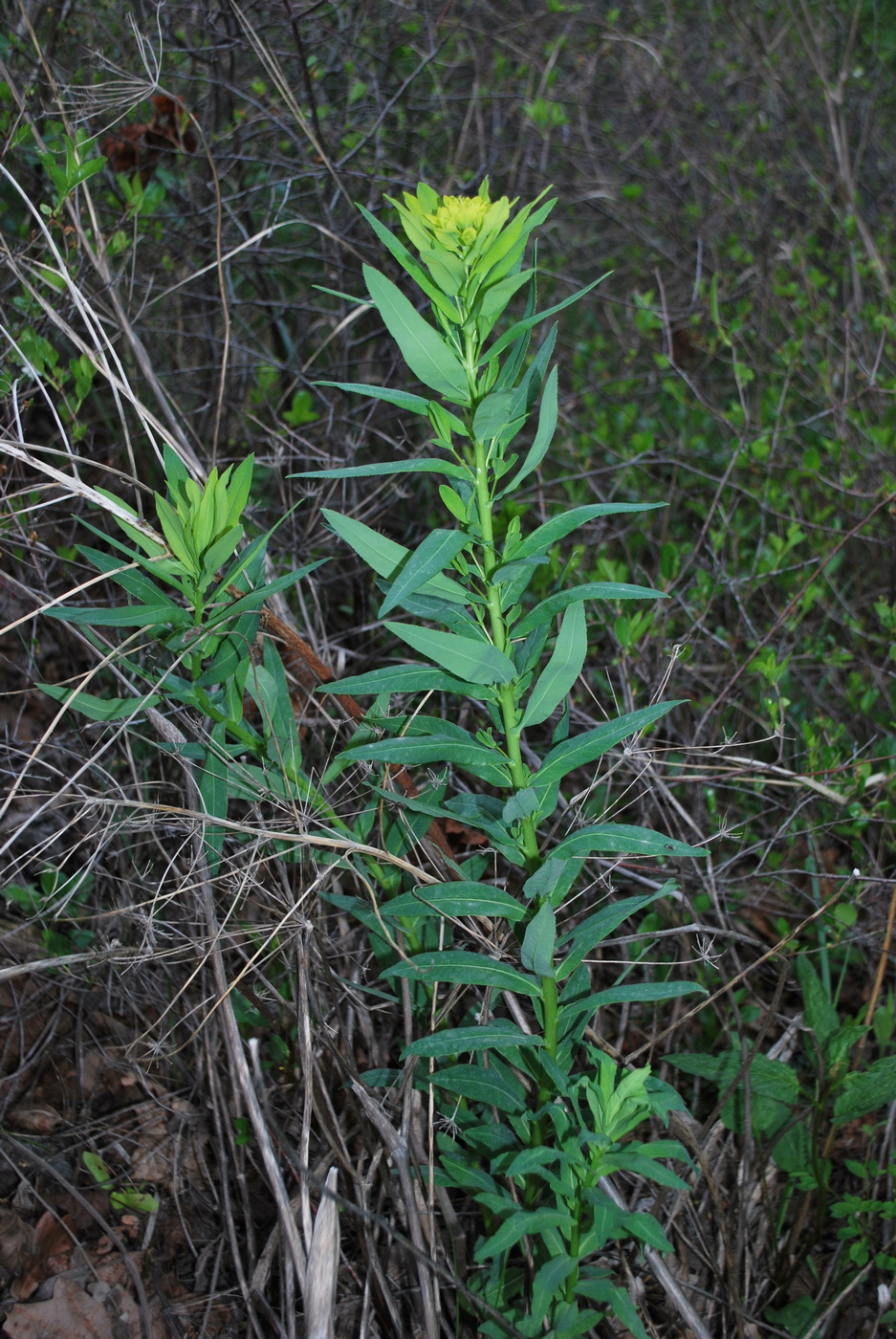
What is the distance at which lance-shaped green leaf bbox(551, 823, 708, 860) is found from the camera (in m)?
1.44

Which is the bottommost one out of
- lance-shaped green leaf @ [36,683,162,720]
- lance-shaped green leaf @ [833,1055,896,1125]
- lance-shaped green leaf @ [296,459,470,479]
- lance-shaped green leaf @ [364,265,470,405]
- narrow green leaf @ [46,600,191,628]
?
lance-shaped green leaf @ [833,1055,896,1125]

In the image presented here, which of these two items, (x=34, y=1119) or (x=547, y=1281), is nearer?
(x=547, y=1281)

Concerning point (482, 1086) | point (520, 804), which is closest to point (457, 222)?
point (520, 804)

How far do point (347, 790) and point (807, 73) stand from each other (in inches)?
221

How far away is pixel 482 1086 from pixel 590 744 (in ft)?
1.91

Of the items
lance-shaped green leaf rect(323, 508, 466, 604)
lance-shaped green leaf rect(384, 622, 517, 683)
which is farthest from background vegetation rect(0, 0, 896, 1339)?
lance-shaped green leaf rect(323, 508, 466, 604)

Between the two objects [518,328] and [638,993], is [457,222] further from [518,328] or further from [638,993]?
[638,993]

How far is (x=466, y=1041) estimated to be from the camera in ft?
4.88

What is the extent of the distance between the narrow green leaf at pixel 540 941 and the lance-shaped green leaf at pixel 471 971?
0.19 ft

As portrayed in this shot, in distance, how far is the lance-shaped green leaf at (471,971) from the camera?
1.49 meters

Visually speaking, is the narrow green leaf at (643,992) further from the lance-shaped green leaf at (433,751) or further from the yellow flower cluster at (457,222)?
the yellow flower cluster at (457,222)

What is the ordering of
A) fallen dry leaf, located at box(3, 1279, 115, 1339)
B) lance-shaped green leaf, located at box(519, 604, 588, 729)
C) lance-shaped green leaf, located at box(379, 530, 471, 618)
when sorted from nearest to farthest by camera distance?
lance-shaped green leaf, located at box(379, 530, 471, 618)
lance-shaped green leaf, located at box(519, 604, 588, 729)
fallen dry leaf, located at box(3, 1279, 115, 1339)

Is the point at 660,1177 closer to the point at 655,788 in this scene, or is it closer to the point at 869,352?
the point at 655,788

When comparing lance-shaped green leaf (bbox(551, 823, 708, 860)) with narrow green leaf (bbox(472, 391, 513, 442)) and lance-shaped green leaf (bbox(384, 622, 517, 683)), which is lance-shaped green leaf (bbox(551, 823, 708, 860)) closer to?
lance-shaped green leaf (bbox(384, 622, 517, 683))
